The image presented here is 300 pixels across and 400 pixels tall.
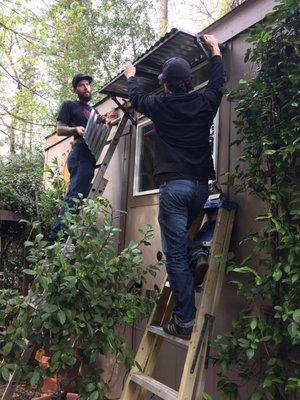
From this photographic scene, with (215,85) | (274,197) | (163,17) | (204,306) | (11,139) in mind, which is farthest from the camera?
(11,139)

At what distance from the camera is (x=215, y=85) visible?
3053 millimetres

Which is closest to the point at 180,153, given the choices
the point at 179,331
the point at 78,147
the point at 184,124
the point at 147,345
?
the point at 184,124

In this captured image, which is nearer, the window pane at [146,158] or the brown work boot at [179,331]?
the brown work boot at [179,331]

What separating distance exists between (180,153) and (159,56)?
134 centimetres

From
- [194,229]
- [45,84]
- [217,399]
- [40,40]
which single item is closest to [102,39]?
[40,40]

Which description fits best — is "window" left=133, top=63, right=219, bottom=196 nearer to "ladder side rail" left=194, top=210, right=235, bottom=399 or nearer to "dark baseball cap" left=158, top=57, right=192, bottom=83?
"ladder side rail" left=194, top=210, right=235, bottom=399

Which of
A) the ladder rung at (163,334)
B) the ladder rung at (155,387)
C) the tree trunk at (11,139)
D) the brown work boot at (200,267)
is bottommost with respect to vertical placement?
the ladder rung at (155,387)

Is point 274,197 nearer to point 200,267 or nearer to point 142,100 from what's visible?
point 200,267

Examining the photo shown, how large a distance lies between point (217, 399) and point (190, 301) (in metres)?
1.00

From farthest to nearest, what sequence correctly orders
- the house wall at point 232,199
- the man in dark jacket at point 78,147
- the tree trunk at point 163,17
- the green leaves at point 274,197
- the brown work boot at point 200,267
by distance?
the tree trunk at point 163,17, the man in dark jacket at point 78,147, the house wall at point 232,199, the brown work boot at point 200,267, the green leaves at point 274,197

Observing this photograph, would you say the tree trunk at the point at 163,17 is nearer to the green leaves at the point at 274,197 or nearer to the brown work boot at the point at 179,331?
the green leaves at the point at 274,197

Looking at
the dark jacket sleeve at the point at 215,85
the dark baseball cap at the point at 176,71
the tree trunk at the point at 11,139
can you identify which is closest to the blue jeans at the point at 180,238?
the dark jacket sleeve at the point at 215,85

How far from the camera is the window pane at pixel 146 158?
4895mm

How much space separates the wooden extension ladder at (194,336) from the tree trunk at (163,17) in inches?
489
